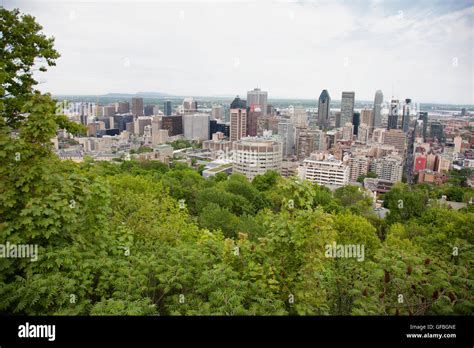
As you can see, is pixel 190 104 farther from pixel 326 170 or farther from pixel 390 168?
pixel 390 168

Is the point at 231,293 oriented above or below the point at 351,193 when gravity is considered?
above

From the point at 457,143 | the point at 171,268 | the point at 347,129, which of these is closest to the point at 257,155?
the point at 347,129

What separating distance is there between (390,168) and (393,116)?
4.98 m

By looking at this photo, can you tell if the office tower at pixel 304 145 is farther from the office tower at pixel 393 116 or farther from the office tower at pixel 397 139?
the office tower at pixel 397 139

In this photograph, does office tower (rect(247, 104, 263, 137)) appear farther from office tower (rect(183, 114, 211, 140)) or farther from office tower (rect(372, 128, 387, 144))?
office tower (rect(183, 114, 211, 140))

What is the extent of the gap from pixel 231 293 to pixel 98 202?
1815mm

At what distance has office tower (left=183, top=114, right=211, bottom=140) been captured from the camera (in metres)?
42.6

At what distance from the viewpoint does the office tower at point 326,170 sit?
19531mm

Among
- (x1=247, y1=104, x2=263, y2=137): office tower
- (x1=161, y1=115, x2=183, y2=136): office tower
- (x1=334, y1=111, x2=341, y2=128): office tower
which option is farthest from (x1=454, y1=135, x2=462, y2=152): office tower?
(x1=161, y1=115, x2=183, y2=136): office tower

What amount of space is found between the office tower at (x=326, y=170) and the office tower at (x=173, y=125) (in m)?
28.3

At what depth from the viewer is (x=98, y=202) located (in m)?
3.77
